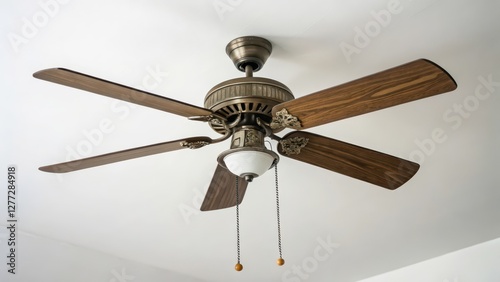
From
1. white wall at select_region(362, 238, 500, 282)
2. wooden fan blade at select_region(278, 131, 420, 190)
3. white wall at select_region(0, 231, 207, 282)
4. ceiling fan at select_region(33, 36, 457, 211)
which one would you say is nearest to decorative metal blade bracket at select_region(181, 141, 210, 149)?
ceiling fan at select_region(33, 36, 457, 211)

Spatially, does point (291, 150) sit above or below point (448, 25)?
below

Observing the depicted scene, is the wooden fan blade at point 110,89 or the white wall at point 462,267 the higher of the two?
the white wall at point 462,267

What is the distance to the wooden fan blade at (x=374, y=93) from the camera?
1.06 metres

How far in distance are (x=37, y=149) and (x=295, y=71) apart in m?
1.27

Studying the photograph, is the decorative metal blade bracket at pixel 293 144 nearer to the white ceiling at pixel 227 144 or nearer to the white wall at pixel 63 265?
the white ceiling at pixel 227 144

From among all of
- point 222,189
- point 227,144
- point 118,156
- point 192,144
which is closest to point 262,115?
point 192,144

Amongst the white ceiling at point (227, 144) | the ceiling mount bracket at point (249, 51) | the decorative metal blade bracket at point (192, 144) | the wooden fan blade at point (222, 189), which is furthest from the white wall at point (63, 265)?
the ceiling mount bracket at point (249, 51)

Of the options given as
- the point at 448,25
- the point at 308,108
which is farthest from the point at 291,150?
the point at 448,25

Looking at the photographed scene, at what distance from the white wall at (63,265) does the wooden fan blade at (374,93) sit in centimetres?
226

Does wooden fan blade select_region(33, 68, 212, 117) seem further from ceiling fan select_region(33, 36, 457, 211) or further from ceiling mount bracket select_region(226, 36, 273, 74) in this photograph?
ceiling mount bracket select_region(226, 36, 273, 74)

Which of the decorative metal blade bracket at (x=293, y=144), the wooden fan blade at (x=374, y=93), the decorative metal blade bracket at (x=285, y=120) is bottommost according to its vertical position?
the wooden fan blade at (x=374, y=93)

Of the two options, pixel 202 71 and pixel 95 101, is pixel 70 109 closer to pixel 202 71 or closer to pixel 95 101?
pixel 95 101

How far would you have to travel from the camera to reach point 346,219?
2658mm

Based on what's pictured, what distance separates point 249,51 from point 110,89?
1.86 feet
